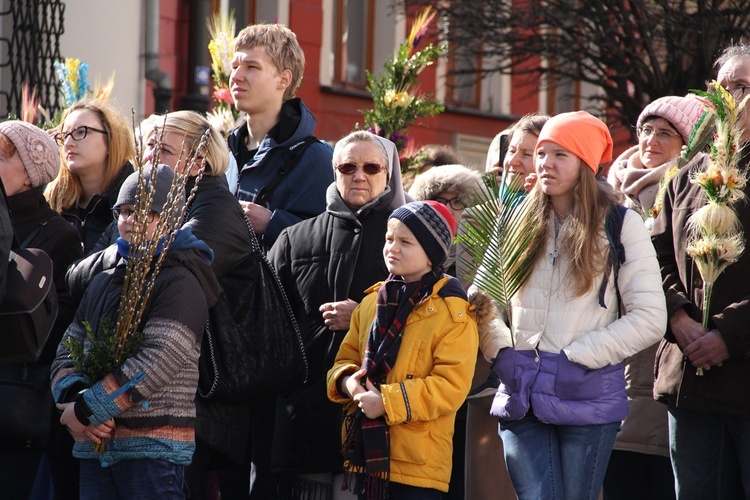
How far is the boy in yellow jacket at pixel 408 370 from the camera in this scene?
14.7 feet

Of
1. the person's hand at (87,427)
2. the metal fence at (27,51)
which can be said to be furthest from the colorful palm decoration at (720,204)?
the metal fence at (27,51)

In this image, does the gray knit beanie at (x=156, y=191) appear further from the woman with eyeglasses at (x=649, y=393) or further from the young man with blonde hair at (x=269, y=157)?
the woman with eyeglasses at (x=649, y=393)

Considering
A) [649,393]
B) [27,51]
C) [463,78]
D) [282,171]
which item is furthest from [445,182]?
[463,78]

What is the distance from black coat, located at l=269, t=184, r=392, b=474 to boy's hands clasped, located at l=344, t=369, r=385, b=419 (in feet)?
1.76

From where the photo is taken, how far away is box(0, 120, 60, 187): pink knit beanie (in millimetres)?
5141

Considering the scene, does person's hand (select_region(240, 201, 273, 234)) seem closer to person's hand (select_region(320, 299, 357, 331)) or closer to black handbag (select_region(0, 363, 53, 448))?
person's hand (select_region(320, 299, 357, 331))

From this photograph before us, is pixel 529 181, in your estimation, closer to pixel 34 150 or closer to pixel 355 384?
pixel 355 384

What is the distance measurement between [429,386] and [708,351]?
1.07 m

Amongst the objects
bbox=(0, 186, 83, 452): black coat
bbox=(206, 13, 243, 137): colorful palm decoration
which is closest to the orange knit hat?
bbox=(0, 186, 83, 452): black coat

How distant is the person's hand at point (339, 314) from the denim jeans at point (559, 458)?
2.91 ft

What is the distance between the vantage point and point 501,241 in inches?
184

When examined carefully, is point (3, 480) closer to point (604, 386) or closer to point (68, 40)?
point (604, 386)

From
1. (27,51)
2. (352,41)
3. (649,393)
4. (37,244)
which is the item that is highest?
(352,41)

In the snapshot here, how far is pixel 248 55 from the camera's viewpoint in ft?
19.8
